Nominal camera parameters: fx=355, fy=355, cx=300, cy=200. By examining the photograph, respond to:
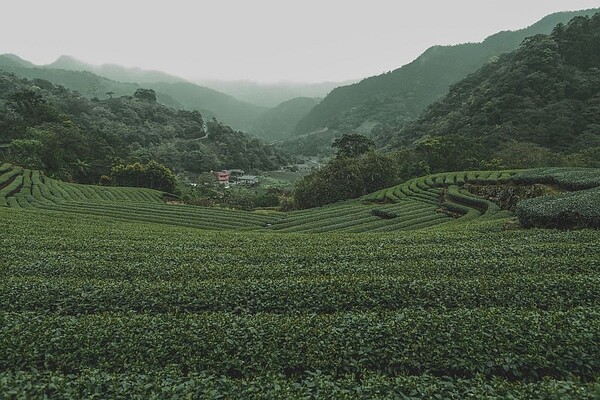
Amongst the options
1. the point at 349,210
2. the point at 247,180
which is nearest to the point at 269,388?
the point at 349,210

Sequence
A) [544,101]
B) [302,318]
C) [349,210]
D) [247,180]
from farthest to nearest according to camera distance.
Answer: [247,180] < [544,101] < [349,210] < [302,318]

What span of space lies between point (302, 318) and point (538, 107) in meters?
93.2

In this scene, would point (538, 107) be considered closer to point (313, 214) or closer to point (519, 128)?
point (519, 128)

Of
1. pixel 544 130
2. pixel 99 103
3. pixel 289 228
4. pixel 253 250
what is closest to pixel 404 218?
pixel 289 228

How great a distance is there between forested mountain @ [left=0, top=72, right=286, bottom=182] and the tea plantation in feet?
→ 216

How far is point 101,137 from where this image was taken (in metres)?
99.4

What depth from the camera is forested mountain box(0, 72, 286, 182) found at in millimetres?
74188

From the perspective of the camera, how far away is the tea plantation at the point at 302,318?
6.23 meters

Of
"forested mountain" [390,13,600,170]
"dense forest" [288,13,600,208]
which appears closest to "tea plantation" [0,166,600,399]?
"dense forest" [288,13,600,208]

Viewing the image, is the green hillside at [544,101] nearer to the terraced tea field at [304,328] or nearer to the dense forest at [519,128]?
the dense forest at [519,128]

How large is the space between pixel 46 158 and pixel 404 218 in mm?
71616

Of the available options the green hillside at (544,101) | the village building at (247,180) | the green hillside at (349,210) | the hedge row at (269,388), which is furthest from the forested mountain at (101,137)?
the green hillside at (544,101)

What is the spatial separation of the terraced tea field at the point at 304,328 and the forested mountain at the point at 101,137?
69774mm

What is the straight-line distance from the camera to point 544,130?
236ft
